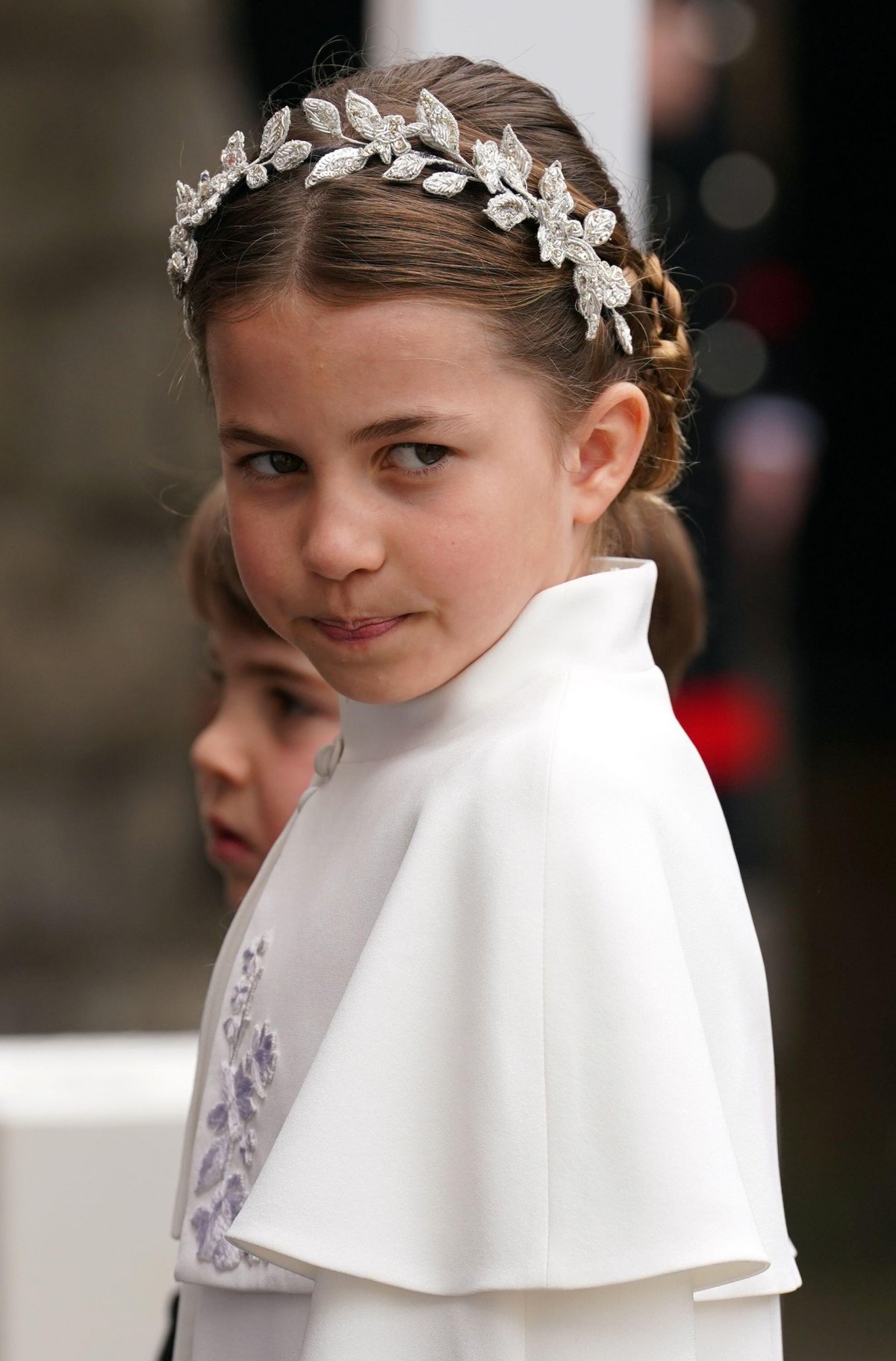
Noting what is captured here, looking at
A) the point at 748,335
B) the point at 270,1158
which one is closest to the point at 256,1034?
the point at 270,1158

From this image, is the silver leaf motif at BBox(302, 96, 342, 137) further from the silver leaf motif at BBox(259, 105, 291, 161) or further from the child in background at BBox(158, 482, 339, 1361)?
the child in background at BBox(158, 482, 339, 1361)

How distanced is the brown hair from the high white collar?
127 millimetres

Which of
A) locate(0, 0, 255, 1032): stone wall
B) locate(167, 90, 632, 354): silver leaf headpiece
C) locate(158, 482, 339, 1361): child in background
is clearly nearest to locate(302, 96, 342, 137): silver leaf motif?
locate(167, 90, 632, 354): silver leaf headpiece

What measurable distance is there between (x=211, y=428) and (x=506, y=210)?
2.41m

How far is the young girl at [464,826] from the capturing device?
115cm

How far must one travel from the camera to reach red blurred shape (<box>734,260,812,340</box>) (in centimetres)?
507

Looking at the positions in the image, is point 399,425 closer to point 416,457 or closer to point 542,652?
point 416,457

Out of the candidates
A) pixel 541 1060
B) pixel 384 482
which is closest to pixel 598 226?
pixel 384 482

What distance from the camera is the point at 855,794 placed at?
5.97 m

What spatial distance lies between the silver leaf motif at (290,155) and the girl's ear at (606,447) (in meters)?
0.29

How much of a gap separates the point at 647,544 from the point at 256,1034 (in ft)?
2.36

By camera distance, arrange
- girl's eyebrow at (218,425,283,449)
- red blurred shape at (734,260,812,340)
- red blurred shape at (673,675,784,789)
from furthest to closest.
Answer: 1. red blurred shape at (734,260,812,340)
2. red blurred shape at (673,675,784,789)
3. girl's eyebrow at (218,425,283,449)

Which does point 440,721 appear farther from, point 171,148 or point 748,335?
point 748,335

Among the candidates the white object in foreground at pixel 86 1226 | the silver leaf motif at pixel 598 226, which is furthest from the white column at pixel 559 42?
the silver leaf motif at pixel 598 226
